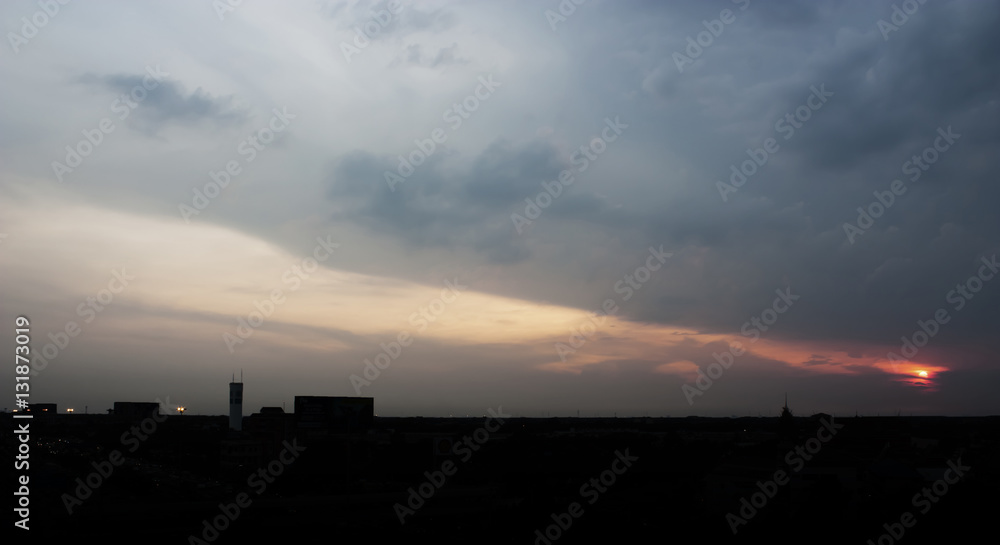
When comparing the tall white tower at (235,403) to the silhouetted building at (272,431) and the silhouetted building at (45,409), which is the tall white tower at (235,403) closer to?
the silhouetted building at (272,431)

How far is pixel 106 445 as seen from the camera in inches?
3504

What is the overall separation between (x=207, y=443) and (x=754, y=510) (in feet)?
247

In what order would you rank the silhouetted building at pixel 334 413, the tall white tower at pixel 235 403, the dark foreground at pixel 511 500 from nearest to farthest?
the dark foreground at pixel 511 500 → the silhouetted building at pixel 334 413 → the tall white tower at pixel 235 403

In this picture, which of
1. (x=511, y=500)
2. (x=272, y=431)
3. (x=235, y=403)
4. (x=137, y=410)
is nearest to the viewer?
(x=511, y=500)

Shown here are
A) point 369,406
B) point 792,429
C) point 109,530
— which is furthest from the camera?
point 792,429

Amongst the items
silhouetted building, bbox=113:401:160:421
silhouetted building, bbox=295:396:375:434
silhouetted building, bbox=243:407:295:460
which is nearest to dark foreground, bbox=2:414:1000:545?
silhouetted building, bbox=243:407:295:460

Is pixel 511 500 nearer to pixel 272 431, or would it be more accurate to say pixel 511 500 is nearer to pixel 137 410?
pixel 272 431

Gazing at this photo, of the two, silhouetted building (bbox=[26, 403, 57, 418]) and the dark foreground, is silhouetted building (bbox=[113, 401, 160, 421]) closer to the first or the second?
silhouetted building (bbox=[26, 403, 57, 418])

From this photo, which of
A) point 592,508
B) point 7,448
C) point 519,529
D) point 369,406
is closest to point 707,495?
point 592,508

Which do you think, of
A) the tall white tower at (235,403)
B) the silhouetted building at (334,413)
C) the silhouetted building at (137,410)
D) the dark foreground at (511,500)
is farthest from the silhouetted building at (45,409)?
the silhouetted building at (334,413)

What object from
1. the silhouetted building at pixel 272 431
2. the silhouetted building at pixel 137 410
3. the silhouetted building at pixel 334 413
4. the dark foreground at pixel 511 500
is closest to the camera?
the dark foreground at pixel 511 500

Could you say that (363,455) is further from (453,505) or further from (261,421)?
(453,505)

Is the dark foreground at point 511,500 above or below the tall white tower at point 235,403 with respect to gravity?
below

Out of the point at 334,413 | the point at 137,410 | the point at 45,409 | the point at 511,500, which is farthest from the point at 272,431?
the point at 45,409
